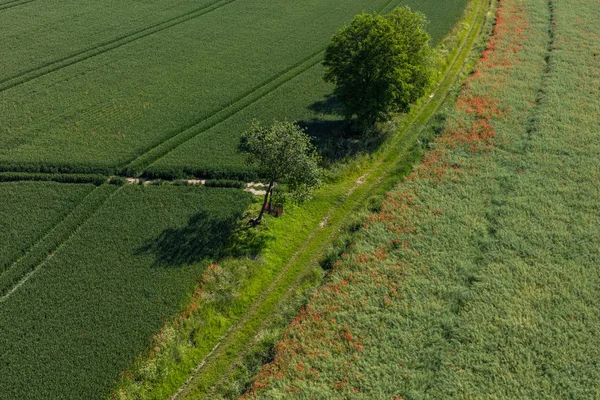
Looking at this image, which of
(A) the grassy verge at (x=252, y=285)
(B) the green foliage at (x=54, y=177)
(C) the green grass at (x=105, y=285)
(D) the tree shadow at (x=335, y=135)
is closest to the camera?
(C) the green grass at (x=105, y=285)

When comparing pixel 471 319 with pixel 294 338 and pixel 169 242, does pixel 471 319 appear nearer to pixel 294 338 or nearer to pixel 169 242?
pixel 294 338

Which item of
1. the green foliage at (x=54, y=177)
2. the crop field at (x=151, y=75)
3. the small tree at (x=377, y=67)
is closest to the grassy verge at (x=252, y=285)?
the small tree at (x=377, y=67)

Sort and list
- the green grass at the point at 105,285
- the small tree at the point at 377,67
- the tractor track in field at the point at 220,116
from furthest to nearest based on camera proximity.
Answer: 1. the small tree at the point at 377,67
2. the tractor track in field at the point at 220,116
3. the green grass at the point at 105,285

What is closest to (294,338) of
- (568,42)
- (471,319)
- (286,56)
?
(471,319)

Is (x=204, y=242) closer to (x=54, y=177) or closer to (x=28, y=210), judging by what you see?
(x=28, y=210)

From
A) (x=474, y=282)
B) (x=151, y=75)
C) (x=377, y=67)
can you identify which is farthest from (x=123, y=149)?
(x=474, y=282)

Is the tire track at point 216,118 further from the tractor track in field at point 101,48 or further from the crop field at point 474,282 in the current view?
the tractor track in field at point 101,48

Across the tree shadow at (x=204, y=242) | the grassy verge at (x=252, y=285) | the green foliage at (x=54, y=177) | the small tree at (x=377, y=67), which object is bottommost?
the grassy verge at (x=252, y=285)
